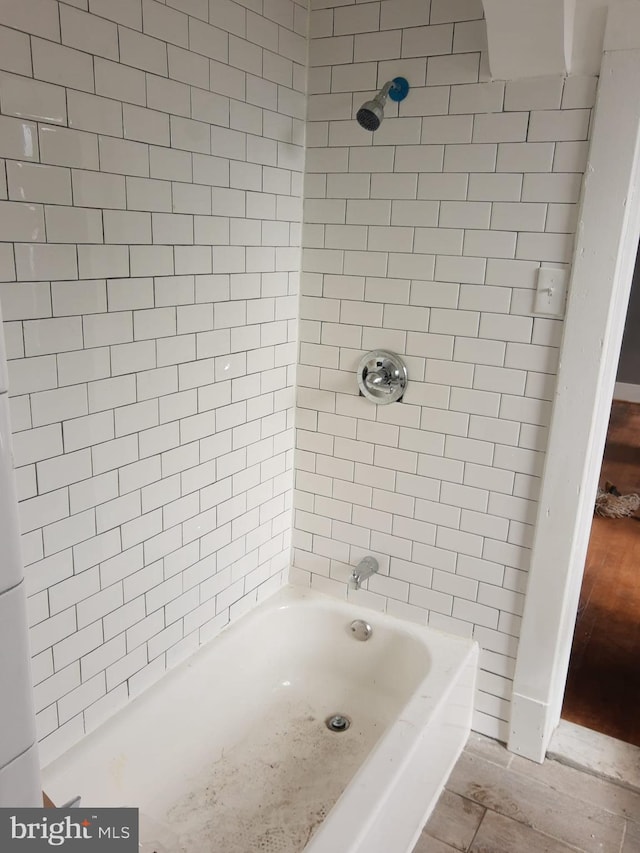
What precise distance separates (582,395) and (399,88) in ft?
3.50

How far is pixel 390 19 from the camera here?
2098 millimetres

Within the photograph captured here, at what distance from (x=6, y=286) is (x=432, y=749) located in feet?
5.52

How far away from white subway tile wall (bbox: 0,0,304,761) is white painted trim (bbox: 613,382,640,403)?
598 centimetres

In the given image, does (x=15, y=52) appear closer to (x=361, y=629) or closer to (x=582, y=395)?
(x=582, y=395)

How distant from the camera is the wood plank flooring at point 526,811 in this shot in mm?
1961

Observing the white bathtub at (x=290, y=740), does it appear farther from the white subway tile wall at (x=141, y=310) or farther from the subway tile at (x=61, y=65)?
the subway tile at (x=61, y=65)

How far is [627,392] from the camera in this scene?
7398 millimetres

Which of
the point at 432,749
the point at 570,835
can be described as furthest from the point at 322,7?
the point at 570,835

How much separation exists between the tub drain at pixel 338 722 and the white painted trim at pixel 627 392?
6.00 metres

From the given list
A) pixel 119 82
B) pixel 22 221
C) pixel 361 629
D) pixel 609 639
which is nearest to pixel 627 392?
pixel 609 639

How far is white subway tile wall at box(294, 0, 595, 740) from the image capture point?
199 cm

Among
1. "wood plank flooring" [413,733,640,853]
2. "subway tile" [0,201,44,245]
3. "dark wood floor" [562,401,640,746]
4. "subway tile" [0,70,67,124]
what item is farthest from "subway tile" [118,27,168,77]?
"dark wood floor" [562,401,640,746]

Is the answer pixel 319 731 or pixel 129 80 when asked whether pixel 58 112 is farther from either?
pixel 319 731

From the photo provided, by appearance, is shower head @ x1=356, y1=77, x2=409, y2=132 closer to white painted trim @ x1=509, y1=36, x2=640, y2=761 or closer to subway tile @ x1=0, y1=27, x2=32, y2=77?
white painted trim @ x1=509, y1=36, x2=640, y2=761
